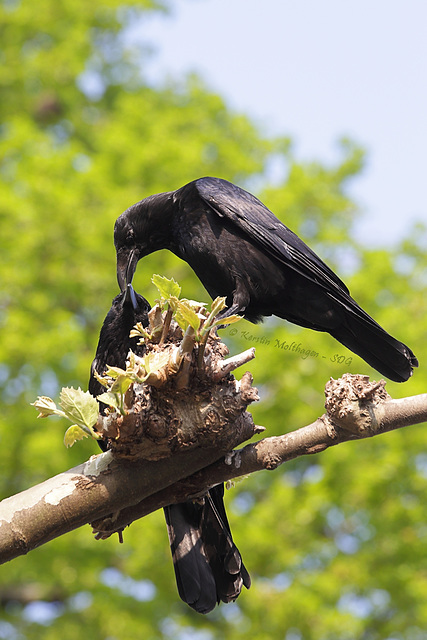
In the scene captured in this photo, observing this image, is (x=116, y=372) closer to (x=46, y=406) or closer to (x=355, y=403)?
(x=46, y=406)

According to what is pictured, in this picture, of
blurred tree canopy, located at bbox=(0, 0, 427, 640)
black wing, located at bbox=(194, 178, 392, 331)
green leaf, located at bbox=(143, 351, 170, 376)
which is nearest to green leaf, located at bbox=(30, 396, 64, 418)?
green leaf, located at bbox=(143, 351, 170, 376)

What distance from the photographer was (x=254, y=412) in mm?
8789

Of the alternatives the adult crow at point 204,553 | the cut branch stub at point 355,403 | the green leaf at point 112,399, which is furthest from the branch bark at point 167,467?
the adult crow at point 204,553

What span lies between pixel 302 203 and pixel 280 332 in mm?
2548

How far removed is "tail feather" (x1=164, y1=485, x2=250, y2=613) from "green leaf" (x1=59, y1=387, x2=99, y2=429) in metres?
0.82

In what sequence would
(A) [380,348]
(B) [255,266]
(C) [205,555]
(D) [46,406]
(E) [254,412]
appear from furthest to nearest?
(E) [254,412] < (B) [255,266] < (A) [380,348] < (C) [205,555] < (D) [46,406]

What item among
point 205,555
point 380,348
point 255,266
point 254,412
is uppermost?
point 254,412

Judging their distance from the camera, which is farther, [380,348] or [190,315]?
[380,348]

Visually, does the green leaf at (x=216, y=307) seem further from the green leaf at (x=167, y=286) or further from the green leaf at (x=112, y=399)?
the green leaf at (x=112, y=399)

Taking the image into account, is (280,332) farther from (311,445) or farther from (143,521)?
(311,445)

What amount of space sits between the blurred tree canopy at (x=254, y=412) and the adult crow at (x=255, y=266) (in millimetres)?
3277

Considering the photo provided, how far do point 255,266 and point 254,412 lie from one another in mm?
5197

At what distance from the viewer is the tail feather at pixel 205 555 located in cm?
308

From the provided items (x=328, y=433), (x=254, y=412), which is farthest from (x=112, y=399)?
(x=254, y=412)
